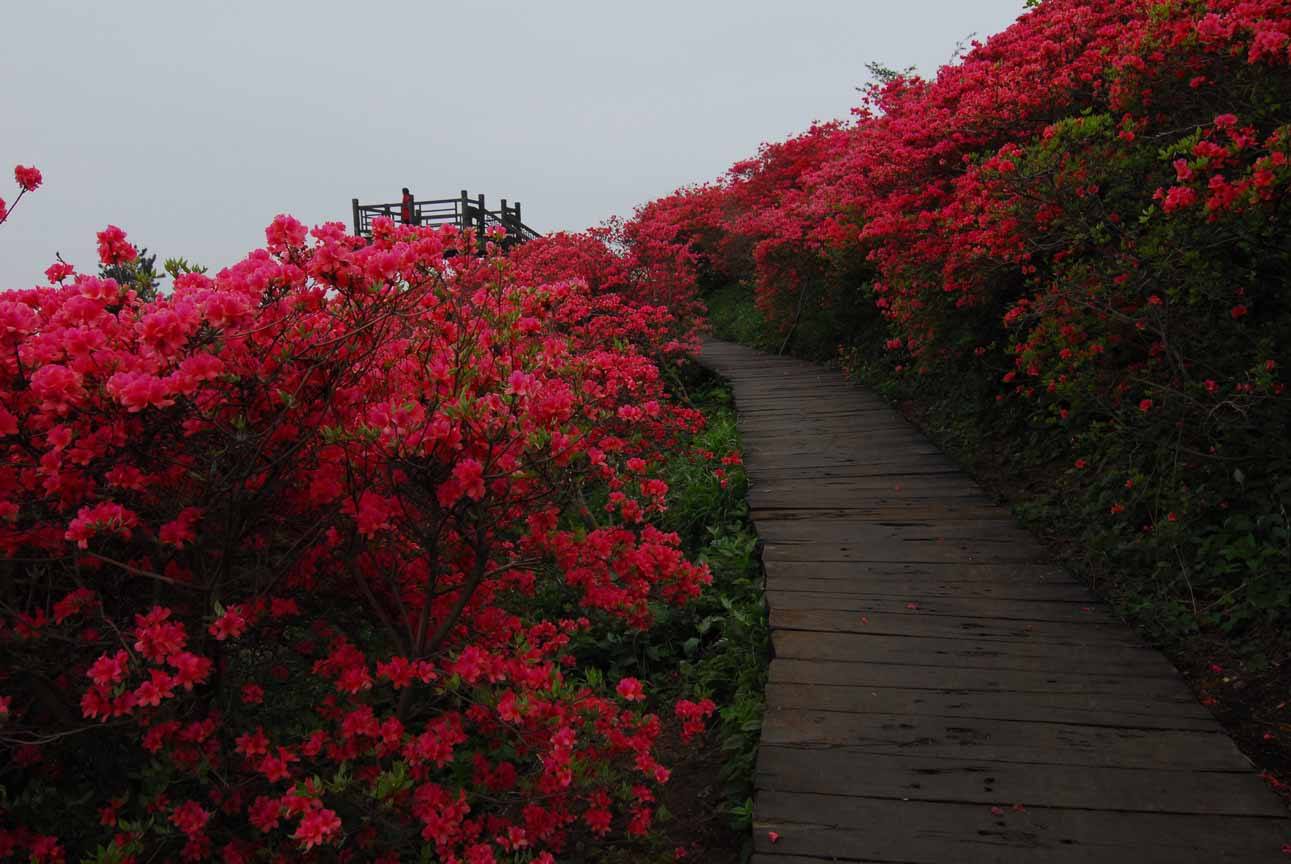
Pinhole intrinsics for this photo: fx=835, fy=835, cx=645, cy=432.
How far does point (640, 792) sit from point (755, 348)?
11313 millimetres

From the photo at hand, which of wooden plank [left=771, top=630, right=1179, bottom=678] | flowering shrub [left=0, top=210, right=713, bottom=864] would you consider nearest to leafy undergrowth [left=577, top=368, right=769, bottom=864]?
wooden plank [left=771, top=630, right=1179, bottom=678]

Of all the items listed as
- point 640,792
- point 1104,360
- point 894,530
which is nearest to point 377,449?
point 640,792

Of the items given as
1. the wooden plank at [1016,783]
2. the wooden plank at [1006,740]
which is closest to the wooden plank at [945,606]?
the wooden plank at [1006,740]

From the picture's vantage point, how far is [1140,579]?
145 inches

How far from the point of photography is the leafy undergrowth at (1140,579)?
279 centimetres

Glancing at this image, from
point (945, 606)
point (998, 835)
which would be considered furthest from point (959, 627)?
point (998, 835)

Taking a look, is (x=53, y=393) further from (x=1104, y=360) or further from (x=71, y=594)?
(x=1104, y=360)

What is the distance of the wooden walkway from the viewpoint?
212cm

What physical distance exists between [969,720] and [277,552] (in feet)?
6.94

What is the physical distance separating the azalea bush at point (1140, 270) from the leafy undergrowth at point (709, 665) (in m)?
1.75

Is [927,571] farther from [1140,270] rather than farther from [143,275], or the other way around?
[143,275]

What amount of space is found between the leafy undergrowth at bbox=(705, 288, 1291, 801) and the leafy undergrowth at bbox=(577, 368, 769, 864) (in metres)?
1.51

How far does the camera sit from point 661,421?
6586 mm

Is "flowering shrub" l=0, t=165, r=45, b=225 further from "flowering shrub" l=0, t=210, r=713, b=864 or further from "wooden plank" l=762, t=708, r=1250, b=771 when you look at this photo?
"wooden plank" l=762, t=708, r=1250, b=771
